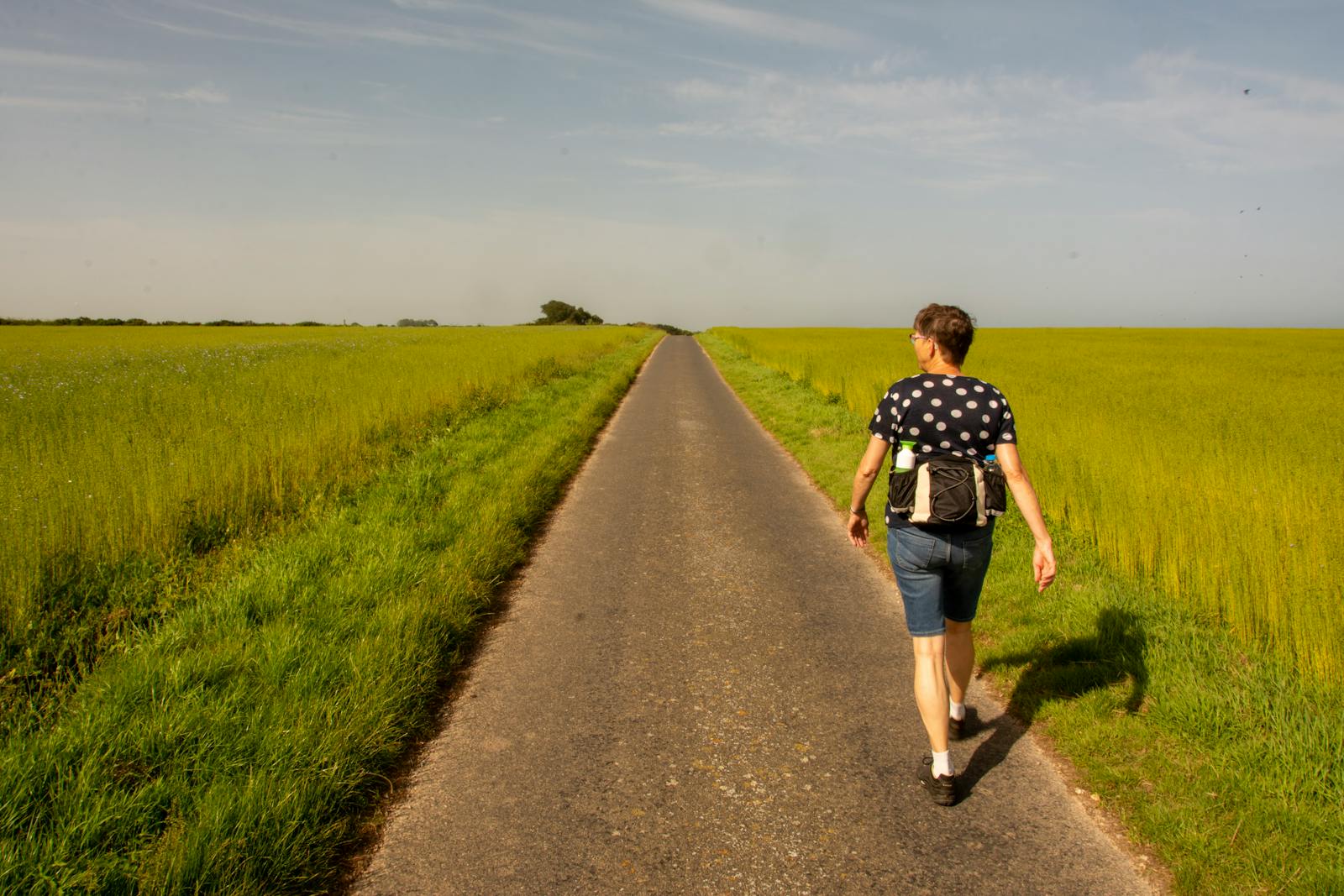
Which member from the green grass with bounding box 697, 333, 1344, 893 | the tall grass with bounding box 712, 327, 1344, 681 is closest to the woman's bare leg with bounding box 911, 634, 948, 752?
the green grass with bounding box 697, 333, 1344, 893

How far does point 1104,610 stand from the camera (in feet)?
13.8

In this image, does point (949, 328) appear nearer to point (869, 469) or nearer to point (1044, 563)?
point (869, 469)

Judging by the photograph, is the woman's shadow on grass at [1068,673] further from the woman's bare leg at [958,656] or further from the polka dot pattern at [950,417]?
the polka dot pattern at [950,417]

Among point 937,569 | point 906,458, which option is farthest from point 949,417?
point 937,569

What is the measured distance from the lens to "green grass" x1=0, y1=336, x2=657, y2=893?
2.32m

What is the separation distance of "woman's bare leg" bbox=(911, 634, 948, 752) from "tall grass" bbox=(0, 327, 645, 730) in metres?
3.81

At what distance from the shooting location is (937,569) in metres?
2.95

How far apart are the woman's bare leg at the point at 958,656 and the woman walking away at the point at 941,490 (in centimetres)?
20

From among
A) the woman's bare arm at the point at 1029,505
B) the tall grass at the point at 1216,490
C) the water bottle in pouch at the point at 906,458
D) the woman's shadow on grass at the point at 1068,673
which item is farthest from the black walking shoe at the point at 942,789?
the tall grass at the point at 1216,490

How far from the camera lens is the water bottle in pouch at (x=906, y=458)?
9.53 ft

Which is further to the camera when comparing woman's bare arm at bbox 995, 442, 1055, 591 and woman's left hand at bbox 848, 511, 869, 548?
woman's left hand at bbox 848, 511, 869, 548

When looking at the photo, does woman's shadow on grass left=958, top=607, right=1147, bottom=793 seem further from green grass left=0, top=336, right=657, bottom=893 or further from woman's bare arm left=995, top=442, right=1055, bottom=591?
green grass left=0, top=336, right=657, bottom=893

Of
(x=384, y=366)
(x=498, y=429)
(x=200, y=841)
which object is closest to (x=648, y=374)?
(x=384, y=366)

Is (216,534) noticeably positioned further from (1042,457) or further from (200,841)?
(1042,457)
